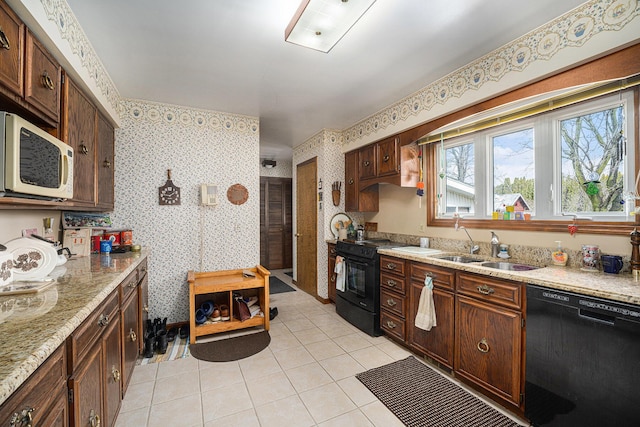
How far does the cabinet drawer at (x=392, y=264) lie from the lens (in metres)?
2.70

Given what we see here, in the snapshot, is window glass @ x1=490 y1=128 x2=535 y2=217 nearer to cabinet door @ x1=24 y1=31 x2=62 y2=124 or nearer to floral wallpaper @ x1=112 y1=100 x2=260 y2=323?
floral wallpaper @ x1=112 y1=100 x2=260 y2=323

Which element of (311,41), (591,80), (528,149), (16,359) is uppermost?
(311,41)

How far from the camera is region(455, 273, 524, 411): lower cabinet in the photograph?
1.77 m

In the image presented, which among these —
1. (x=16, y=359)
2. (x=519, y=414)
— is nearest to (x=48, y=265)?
(x=16, y=359)

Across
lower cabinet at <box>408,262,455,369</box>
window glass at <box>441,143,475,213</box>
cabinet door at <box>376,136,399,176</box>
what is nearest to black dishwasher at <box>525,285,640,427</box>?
lower cabinet at <box>408,262,455,369</box>

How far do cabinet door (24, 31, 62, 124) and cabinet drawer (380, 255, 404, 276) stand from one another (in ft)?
8.90

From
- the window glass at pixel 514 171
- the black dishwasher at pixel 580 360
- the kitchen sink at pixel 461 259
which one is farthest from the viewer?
the kitchen sink at pixel 461 259

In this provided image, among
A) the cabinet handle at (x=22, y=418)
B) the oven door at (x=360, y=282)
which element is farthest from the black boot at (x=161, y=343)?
the cabinet handle at (x=22, y=418)

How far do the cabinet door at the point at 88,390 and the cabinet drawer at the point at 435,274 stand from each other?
2257mm

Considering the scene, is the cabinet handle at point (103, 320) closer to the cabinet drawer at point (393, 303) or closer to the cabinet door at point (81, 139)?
the cabinet door at point (81, 139)

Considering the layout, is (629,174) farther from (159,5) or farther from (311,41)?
(159,5)

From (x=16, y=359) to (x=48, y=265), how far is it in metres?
1.18

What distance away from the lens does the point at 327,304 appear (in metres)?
4.05

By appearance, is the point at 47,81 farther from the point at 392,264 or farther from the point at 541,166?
the point at 541,166
